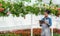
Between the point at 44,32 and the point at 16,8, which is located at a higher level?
the point at 16,8

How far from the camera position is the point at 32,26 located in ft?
18.1

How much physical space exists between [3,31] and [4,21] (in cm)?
18

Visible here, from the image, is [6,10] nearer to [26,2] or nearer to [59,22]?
[26,2]

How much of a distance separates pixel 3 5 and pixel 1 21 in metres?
0.29

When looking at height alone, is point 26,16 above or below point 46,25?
above

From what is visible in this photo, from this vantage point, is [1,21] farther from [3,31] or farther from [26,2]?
[26,2]

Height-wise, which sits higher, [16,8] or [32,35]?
[16,8]

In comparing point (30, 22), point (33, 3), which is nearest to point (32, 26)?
point (30, 22)

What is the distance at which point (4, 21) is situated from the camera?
5.46 meters

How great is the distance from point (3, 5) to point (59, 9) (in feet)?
3.34

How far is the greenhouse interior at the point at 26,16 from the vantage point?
546cm

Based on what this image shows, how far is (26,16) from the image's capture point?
5555 millimetres

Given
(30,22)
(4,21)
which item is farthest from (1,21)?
(30,22)

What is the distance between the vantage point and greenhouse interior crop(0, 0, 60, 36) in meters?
5.46
